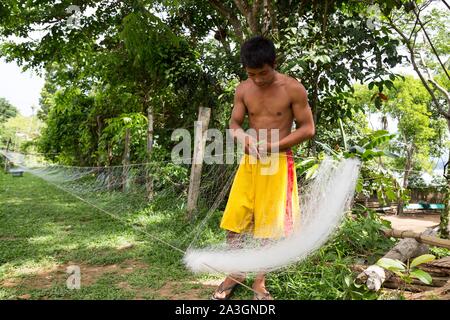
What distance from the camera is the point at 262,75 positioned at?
2242 millimetres

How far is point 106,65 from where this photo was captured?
589 cm

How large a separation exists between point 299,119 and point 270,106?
0.62 ft

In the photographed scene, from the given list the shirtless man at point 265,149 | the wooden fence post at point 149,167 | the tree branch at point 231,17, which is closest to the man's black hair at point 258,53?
the shirtless man at point 265,149

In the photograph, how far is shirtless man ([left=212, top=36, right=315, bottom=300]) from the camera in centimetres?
227

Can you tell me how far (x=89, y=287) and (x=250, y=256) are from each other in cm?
124

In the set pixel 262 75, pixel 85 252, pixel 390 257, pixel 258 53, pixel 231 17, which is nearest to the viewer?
pixel 258 53

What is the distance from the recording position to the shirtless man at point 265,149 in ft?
7.45

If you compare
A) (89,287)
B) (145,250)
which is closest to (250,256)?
(89,287)

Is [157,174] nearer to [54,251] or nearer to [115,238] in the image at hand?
[115,238]

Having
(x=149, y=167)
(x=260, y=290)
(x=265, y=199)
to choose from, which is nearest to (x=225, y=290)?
(x=260, y=290)

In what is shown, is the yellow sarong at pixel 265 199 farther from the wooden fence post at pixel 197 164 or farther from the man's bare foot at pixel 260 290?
the wooden fence post at pixel 197 164

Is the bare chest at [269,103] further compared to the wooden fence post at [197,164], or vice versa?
the wooden fence post at [197,164]

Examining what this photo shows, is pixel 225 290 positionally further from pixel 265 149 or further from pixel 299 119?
pixel 299 119

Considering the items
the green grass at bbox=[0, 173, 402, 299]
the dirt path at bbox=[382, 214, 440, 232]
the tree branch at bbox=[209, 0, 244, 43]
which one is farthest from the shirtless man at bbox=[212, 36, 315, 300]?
the dirt path at bbox=[382, 214, 440, 232]
